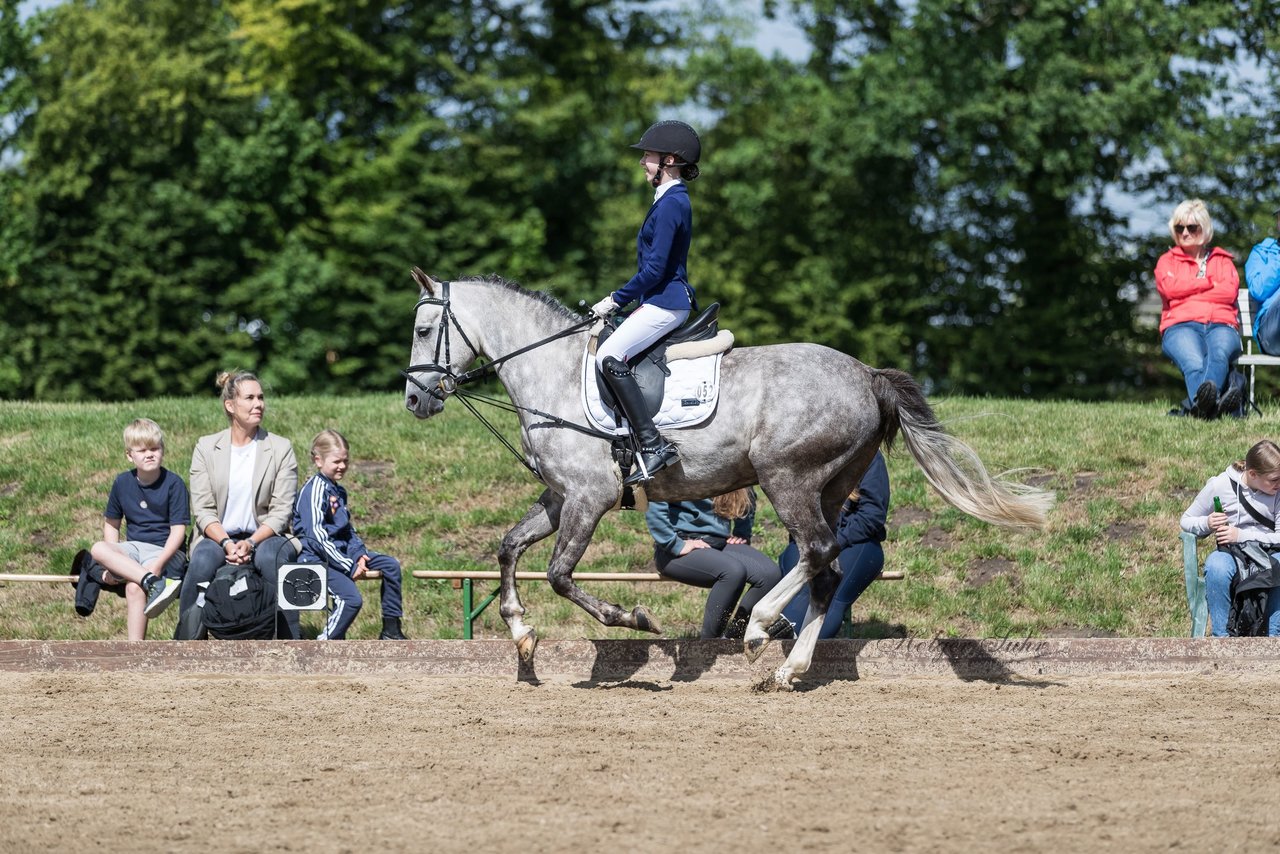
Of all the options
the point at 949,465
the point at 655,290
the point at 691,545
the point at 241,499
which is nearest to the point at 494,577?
the point at 691,545

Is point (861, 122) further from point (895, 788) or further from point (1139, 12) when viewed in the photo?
point (895, 788)

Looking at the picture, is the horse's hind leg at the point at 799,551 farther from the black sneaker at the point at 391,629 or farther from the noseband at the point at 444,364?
the black sneaker at the point at 391,629

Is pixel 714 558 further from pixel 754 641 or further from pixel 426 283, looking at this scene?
pixel 426 283

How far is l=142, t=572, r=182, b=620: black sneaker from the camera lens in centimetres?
1019

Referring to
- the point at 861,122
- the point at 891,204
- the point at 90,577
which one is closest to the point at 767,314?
the point at 891,204

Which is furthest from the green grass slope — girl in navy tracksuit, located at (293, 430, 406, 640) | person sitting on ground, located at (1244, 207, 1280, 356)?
girl in navy tracksuit, located at (293, 430, 406, 640)

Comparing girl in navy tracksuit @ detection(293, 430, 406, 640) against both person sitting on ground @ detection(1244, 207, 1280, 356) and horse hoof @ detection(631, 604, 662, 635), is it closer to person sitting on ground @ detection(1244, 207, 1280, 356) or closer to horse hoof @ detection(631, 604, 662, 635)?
horse hoof @ detection(631, 604, 662, 635)

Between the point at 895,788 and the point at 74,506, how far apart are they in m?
9.24

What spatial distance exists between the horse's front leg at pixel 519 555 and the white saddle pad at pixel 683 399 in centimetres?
61

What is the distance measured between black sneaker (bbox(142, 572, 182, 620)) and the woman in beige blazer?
0.46 ft

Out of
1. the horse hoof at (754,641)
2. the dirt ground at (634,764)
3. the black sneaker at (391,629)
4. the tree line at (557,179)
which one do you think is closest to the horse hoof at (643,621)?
the dirt ground at (634,764)

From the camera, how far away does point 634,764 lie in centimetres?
679

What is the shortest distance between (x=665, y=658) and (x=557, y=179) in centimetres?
2629

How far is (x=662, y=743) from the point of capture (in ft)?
23.7
